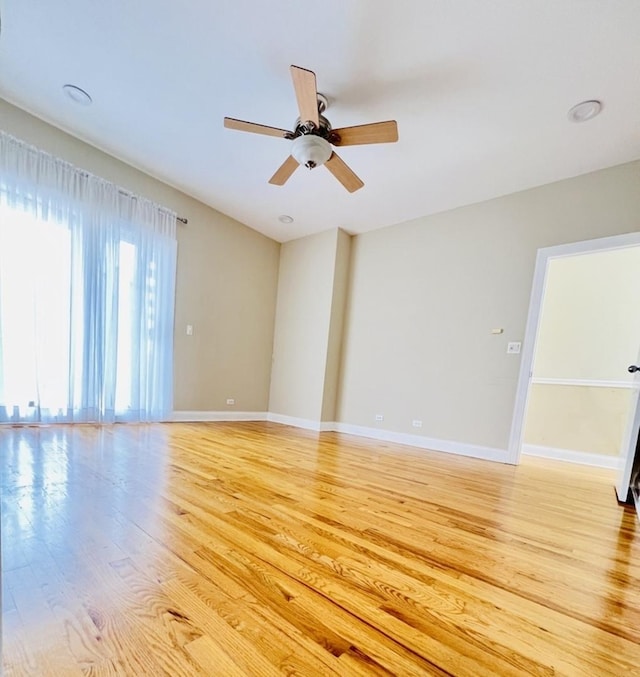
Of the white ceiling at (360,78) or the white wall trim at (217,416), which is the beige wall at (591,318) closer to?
the white ceiling at (360,78)

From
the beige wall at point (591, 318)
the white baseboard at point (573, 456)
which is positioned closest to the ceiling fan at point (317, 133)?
the beige wall at point (591, 318)

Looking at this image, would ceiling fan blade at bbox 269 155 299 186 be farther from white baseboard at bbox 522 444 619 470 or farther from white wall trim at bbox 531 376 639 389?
white baseboard at bbox 522 444 619 470

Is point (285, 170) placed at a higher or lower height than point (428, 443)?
higher

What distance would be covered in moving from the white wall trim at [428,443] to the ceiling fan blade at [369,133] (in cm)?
301

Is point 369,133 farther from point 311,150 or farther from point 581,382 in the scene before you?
point 581,382

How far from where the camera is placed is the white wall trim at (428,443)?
129 inches

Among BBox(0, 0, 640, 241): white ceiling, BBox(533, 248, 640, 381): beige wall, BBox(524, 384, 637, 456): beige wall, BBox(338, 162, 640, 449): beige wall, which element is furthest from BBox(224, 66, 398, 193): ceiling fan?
BBox(524, 384, 637, 456): beige wall

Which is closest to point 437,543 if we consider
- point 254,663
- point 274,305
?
point 254,663

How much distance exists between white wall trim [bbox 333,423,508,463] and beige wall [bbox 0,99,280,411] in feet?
5.08

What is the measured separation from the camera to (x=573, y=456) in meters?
3.75

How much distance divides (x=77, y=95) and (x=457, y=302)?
409 centimetres

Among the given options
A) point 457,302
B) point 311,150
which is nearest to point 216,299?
point 311,150

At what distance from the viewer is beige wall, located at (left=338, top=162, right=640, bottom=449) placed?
10.2 feet

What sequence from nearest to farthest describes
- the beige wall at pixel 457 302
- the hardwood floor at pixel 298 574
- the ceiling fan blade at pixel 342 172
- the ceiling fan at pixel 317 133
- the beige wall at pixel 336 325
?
1. the hardwood floor at pixel 298 574
2. the ceiling fan at pixel 317 133
3. the ceiling fan blade at pixel 342 172
4. the beige wall at pixel 457 302
5. the beige wall at pixel 336 325
